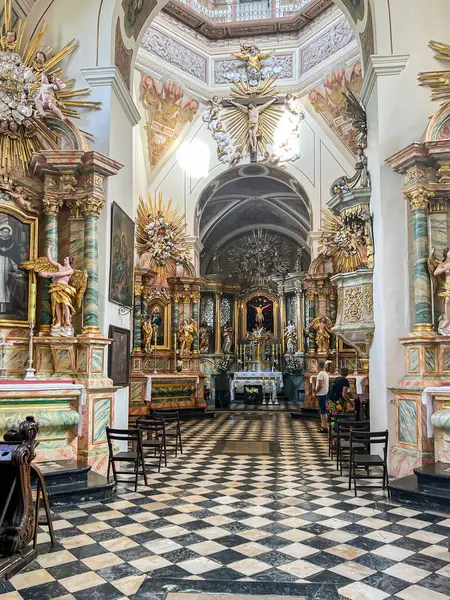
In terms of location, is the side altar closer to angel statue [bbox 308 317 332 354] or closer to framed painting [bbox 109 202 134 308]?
framed painting [bbox 109 202 134 308]

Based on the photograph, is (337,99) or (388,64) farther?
(337,99)

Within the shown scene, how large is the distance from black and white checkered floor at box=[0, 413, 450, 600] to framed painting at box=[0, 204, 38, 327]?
2.91 metres

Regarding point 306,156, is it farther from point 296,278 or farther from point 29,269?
point 29,269

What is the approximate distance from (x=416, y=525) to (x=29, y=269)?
584 centimetres

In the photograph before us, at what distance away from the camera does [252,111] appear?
15.6 m

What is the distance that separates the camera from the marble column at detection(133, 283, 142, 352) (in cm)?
1603

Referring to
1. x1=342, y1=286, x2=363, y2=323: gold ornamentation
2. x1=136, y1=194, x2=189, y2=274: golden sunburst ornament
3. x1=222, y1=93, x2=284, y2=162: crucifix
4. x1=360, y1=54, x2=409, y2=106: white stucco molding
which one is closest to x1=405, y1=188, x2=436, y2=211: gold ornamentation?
x1=342, y1=286, x2=363, y2=323: gold ornamentation

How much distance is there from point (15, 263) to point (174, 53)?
11.2 m

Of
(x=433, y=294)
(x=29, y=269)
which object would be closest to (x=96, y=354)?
(x=29, y=269)

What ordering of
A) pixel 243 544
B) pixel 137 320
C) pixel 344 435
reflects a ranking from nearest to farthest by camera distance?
1. pixel 243 544
2. pixel 344 435
3. pixel 137 320

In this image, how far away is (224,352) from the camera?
23188mm

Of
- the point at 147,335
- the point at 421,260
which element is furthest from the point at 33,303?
the point at 147,335

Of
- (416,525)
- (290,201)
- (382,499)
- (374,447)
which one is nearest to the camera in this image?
(416,525)

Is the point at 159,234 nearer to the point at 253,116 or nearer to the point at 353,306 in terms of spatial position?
the point at 253,116
